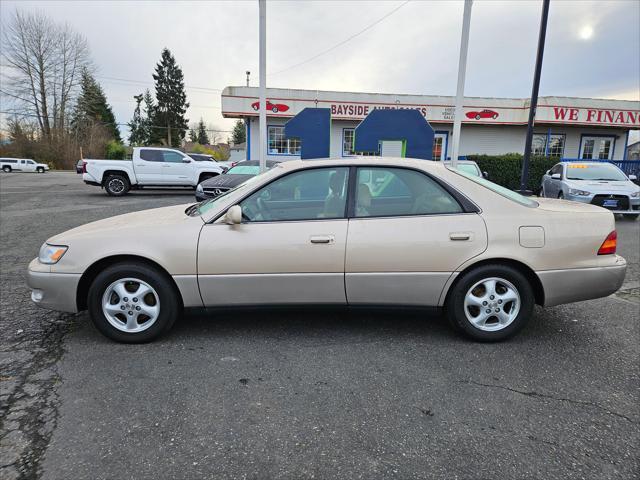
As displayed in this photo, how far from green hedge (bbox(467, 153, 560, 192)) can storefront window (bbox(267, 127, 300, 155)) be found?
8562 millimetres

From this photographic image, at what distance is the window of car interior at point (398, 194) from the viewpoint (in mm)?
3207

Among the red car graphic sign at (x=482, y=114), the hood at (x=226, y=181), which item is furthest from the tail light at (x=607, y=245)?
the red car graphic sign at (x=482, y=114)

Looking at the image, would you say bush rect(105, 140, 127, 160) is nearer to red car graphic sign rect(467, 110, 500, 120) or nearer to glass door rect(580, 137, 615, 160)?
red car graphic sign rect(467, 110, 500, 120)

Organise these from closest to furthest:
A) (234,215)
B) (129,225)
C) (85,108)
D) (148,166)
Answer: (234,215) → (129,225) → (148,166) → (85,108)

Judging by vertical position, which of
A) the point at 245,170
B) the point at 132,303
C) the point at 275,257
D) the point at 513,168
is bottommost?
the point at 132,303

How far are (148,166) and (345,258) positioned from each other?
13.8 m

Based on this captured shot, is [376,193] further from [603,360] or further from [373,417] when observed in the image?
[603,360]

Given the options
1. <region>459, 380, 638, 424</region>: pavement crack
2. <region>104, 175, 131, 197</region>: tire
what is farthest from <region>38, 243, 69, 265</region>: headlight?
<region>104, 175, 131, 197</region>: tire

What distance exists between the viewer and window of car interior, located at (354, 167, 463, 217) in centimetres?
321

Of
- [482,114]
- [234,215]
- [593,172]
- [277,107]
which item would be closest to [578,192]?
[593,172]

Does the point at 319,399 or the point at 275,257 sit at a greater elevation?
the point at 275,257

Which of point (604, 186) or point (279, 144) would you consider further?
point (279, 144)

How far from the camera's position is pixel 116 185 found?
14.8 meters

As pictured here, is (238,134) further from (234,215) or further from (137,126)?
(234,215)
